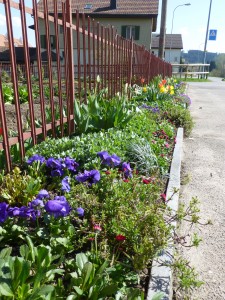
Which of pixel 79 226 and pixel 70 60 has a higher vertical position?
pixel 70 60

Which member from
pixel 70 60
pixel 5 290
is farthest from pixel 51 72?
pixel 5 290

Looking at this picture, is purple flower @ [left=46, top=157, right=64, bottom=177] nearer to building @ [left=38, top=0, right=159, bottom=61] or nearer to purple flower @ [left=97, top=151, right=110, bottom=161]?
purple flower @ [left=97, top=151, right=110, bottom=161]

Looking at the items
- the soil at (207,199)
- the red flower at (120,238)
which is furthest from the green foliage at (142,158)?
the red flower at (120,238)

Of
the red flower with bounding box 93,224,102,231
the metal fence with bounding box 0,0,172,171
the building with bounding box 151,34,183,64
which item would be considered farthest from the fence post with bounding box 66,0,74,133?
the building with bounding box 151,34,183,64

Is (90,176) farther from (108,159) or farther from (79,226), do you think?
(79,226)

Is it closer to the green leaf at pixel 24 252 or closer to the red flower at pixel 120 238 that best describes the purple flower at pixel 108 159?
the red flower at pixel 120 238

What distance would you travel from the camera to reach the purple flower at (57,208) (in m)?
1.90

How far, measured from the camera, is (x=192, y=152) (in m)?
5.44

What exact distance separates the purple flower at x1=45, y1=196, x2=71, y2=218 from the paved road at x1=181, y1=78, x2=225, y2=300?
105 centimetres

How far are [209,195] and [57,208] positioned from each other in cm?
236

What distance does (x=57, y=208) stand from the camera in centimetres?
190

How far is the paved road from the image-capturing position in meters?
2.26

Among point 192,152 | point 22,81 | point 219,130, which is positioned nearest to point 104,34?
point 192,152

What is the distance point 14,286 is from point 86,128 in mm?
2752
